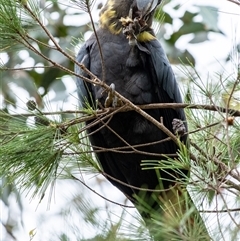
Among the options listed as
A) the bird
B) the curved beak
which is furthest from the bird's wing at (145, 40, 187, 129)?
the curved beak

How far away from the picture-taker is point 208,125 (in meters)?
1.86

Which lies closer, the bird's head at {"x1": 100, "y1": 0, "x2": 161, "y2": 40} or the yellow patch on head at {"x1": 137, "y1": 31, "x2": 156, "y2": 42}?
the bird's head at {"x1": 100, "y1": 0, "x2": 161, "y2": 40}

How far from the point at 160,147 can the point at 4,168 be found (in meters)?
0.84

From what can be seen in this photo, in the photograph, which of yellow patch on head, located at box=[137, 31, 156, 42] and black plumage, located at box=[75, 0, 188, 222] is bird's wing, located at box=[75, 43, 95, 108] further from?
yellow patch on head, located at box=[137, 31, 156, 42]

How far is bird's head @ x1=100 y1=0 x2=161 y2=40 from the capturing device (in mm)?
2316

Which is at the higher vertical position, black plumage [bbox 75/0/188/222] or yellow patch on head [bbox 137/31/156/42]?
yellow patch on head [bbox 137/31/156/42]

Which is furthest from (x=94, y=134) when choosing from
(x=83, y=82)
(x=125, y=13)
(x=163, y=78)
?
(x=125, y=13)

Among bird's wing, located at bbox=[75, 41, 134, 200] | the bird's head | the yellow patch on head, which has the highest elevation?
the bird's head

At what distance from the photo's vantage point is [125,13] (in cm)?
260

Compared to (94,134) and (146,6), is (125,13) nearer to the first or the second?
(146,6)

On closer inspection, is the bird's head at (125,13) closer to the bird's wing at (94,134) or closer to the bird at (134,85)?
Result: the bird at (134,85)

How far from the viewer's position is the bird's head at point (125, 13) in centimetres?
232

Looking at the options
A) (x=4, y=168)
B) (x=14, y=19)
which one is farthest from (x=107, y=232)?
(x=14, y=19)

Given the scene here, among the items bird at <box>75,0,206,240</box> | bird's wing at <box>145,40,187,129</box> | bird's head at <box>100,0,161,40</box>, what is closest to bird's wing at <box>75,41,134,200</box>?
bird at <box>75,0,206,240</box>
